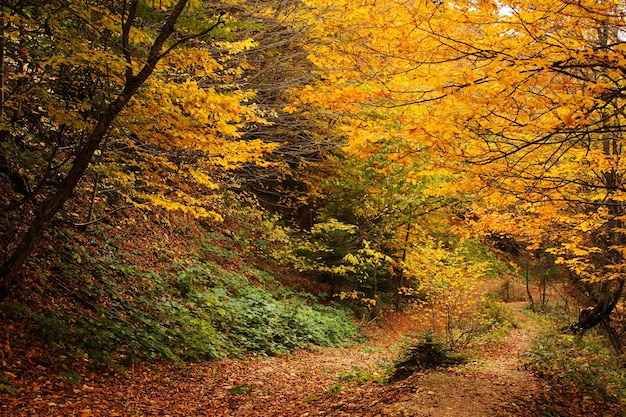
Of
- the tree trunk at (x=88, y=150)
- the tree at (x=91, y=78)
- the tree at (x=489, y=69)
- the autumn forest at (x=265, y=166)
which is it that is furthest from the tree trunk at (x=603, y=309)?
the tree trunk at (x=88, y=150)

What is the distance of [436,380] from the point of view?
5762 mm

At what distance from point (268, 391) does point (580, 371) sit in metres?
4.65

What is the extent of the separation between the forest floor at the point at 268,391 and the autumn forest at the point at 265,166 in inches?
1.7

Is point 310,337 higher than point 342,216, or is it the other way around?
point 342,216

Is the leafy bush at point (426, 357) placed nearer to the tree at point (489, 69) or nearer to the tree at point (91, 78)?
the tree at point (489, 69)

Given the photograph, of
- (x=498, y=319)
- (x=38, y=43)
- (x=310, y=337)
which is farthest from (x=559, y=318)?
(x=38, y=43)

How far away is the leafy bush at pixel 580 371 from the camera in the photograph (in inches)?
229

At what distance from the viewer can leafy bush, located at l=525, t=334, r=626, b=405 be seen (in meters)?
5.81

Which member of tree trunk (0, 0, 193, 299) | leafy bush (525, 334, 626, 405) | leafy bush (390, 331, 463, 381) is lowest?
leafy bush (525, 334, 626, 405)

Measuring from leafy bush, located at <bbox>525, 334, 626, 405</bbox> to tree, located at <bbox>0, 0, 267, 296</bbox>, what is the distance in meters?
5.74

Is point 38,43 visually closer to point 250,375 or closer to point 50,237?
point 50,237

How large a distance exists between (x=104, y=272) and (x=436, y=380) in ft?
19.3

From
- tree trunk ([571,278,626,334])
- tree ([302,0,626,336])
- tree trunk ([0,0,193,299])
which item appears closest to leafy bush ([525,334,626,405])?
tree trunk ([571,278,626,334])

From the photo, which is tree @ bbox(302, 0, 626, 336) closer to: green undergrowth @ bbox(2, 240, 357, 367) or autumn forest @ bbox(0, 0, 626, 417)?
autumn forest @ bbox(0, 0, 626, 417)
